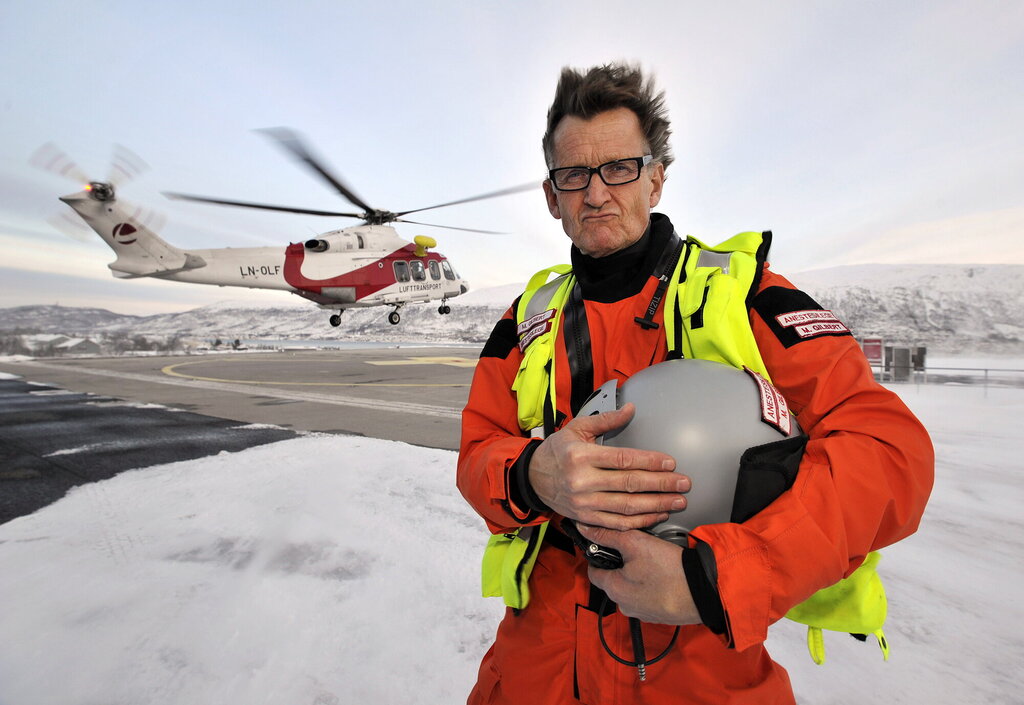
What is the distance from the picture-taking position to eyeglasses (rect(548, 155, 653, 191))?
61.8 inches

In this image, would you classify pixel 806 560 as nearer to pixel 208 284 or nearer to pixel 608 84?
pixel 608 84

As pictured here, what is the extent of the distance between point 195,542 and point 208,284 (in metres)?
14.3

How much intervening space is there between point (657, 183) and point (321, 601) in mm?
3219

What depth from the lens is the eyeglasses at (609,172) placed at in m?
1.57

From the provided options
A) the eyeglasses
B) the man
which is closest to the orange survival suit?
the man

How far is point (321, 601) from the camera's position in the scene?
3.04m

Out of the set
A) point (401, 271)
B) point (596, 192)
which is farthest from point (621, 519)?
point (401, 271)

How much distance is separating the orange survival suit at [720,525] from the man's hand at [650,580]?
75mm

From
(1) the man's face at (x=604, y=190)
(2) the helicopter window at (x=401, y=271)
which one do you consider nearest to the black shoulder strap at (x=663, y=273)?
A: (1) the man's face at (x=604, y=190)

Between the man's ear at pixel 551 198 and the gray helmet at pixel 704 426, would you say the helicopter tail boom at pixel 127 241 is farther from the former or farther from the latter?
the gray helmet at pixel 704 426

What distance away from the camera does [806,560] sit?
957 mm

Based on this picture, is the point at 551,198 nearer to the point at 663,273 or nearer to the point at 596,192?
the point at 596,192

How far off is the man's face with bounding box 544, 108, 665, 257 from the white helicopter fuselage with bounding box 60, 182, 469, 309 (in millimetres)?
16559

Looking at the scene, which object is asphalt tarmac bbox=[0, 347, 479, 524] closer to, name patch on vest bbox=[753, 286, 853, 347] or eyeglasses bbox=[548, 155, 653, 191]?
eyeglasses bbox=[548, 155, 653, 191]
